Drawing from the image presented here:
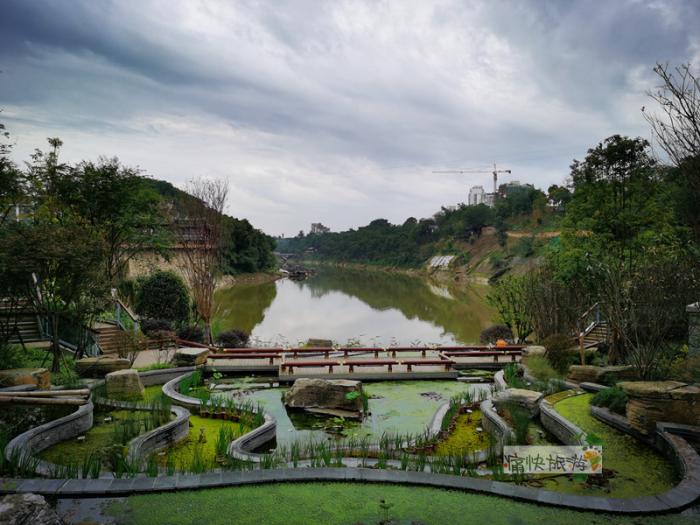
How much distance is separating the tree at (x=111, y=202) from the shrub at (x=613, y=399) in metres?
14.6

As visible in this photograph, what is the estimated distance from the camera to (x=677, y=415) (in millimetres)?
6809

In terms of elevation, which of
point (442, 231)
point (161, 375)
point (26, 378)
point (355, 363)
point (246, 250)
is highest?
point (442, 231)

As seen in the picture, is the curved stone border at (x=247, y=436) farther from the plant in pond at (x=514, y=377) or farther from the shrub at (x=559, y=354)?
the shrub at (x=559, y=354)

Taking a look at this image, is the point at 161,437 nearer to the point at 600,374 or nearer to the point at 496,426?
the point at 496,426

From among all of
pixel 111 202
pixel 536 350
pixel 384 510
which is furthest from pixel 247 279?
pixel 384 510

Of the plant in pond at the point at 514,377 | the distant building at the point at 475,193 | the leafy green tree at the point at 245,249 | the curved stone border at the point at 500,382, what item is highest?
the distant building at the point at 475,193

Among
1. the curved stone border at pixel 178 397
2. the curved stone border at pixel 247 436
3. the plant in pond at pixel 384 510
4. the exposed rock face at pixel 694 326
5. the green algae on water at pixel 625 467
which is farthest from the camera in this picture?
the exposed rock face at pixel 694 326

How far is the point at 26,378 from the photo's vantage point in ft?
28.8

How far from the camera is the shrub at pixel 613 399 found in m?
7.82

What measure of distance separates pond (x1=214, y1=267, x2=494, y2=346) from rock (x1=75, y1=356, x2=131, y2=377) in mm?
7232

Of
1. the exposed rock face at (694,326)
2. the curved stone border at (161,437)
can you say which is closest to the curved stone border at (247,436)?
the curved stone border at (161,437)

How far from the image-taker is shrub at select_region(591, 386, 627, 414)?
7816 mm

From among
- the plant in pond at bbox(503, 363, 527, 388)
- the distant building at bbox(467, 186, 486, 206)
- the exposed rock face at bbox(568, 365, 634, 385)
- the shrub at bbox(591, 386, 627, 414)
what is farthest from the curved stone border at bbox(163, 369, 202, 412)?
the distant building at bbox(467, 186, 486, 206)

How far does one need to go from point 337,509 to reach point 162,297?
13889mm
